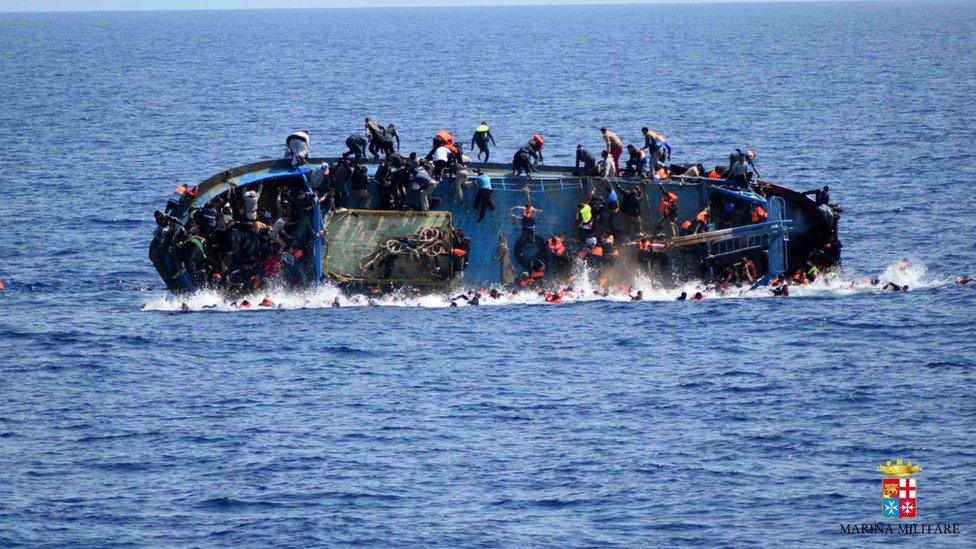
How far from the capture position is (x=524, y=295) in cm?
7831

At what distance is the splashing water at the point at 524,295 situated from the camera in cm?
7625

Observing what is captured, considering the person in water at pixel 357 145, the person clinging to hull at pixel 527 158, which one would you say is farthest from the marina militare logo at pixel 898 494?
the person in water at pixel 357 145

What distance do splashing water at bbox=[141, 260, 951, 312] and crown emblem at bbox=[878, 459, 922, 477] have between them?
953 inches

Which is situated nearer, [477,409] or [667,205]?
[477,409]

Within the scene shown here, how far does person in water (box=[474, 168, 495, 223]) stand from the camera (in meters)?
77.7

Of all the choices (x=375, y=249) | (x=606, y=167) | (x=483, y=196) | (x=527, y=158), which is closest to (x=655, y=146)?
(x=606, y=167)

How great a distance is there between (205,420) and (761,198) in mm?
32852

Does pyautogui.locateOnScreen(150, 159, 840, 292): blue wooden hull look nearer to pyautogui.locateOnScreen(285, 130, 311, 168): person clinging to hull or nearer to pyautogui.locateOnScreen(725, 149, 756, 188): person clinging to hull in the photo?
pyautogui.locateOnScreen(285, 130, 311, 168): person clinging to hull

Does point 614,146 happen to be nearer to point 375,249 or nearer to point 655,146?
point 655,146

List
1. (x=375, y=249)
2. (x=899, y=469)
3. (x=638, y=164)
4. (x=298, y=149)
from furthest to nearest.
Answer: (x=638, y=164) < (x=298, y=149) < (x=375, y=249) < (x=899, y=469)

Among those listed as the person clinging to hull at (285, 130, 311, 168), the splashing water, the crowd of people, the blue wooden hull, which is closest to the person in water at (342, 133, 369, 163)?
the crowd of people

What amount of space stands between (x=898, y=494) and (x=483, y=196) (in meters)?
30.8

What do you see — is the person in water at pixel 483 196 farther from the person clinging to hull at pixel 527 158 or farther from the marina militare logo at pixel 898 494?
the marina militare logo at pixel 898 494

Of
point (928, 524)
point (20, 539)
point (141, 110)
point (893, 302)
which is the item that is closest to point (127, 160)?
point (141, 110)
